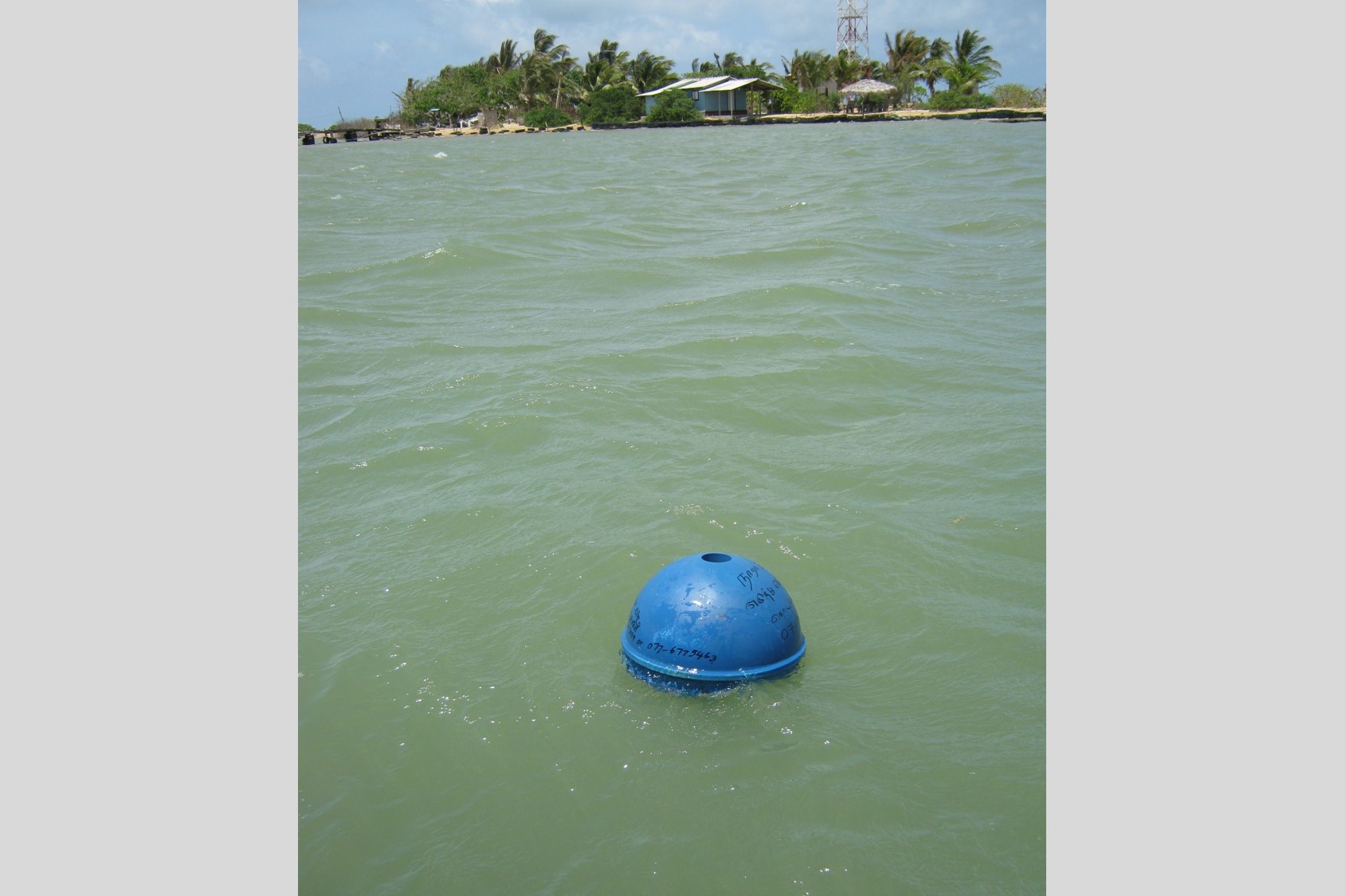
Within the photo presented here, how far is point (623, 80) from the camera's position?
77.2 metres

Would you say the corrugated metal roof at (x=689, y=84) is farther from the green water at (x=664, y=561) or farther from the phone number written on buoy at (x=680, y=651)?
the phone number written on buoy at (x=680, y=651)

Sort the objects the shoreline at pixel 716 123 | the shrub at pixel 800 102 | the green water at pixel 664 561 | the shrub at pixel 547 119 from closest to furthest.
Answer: the green water at pixel 664 561 < the shoreline at pixel 716 123 < the shrub at pixel 800 102 < the shrub at pixel 547 119

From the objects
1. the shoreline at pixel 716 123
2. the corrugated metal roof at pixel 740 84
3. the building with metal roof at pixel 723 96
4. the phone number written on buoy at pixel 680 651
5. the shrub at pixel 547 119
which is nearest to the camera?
the phone number written on buoy at pixel 680 651

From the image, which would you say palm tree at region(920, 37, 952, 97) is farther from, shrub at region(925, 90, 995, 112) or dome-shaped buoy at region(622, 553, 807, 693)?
dome-shaped buoy at region(622, 553, 807, 693)

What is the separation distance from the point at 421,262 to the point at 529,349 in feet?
17.4

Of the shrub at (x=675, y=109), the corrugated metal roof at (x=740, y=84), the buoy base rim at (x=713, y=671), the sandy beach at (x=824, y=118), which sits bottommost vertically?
the buoy base rim at (x=713, y=671)

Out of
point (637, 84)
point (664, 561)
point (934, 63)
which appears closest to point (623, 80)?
point (637, 84)

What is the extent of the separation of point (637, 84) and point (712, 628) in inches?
3113

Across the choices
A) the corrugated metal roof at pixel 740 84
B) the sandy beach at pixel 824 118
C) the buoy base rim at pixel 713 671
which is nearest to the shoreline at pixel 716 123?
the sandy beach at pixel 824 118

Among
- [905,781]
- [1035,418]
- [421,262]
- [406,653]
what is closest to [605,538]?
[406,653]

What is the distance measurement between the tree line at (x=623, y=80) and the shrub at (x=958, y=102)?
21cm

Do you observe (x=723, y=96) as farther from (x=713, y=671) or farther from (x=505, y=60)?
(x=713, y=671)

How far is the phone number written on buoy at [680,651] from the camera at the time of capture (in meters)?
4.43

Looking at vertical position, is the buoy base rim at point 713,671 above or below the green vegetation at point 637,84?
below
